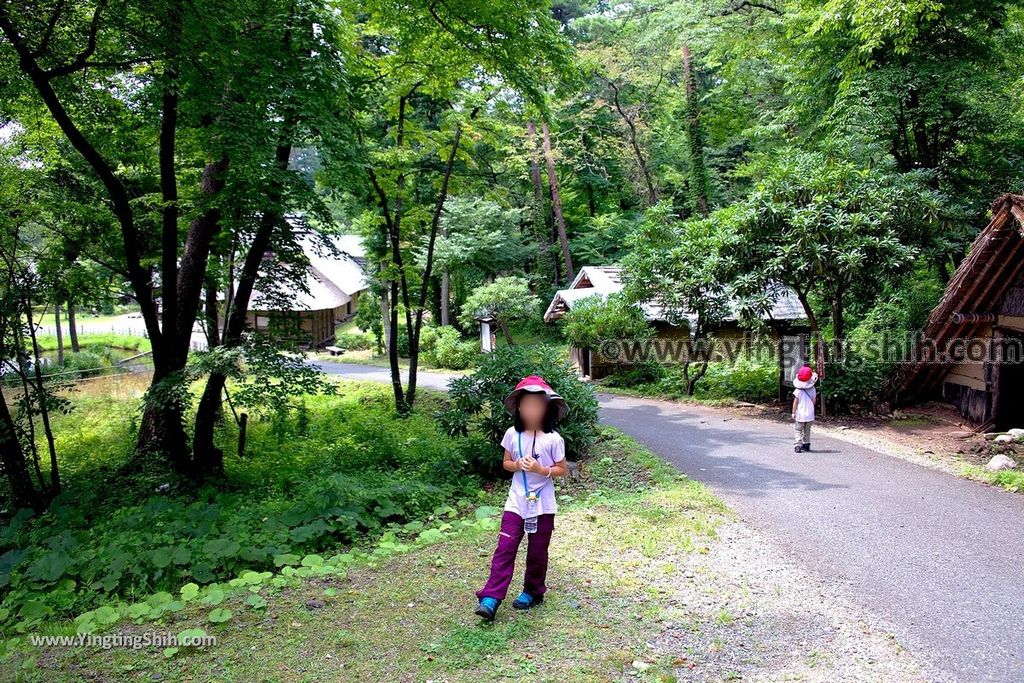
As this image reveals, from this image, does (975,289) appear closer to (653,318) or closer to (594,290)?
(653,318)

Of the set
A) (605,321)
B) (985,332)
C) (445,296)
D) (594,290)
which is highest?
(445,296)

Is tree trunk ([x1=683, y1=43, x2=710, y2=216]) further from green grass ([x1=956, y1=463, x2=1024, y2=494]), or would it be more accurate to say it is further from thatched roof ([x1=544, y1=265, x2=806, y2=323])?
green grass ([x1=956, y1=463, x2=1024, y2=494])

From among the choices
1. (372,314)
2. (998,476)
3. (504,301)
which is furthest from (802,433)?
(372,314)

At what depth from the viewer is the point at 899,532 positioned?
6117mm

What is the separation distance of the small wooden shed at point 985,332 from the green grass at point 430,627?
6905 mm

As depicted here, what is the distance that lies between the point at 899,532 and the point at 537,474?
4149mm

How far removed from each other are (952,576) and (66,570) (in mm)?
7463

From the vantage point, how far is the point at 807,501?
23.7ft

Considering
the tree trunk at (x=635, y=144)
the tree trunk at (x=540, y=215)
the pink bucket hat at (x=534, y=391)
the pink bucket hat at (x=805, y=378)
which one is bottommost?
the pink bucket hat at (x=805, y=378)

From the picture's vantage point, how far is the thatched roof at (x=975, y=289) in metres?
8.86

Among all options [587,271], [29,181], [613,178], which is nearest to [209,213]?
[29,181]

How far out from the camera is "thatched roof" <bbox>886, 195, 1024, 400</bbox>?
8862 millimetres

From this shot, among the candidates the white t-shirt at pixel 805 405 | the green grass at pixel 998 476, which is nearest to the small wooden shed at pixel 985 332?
the green grass at pixel 998 476

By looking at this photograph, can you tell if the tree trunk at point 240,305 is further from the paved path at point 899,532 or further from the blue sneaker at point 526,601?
the paved path at point 899,532
